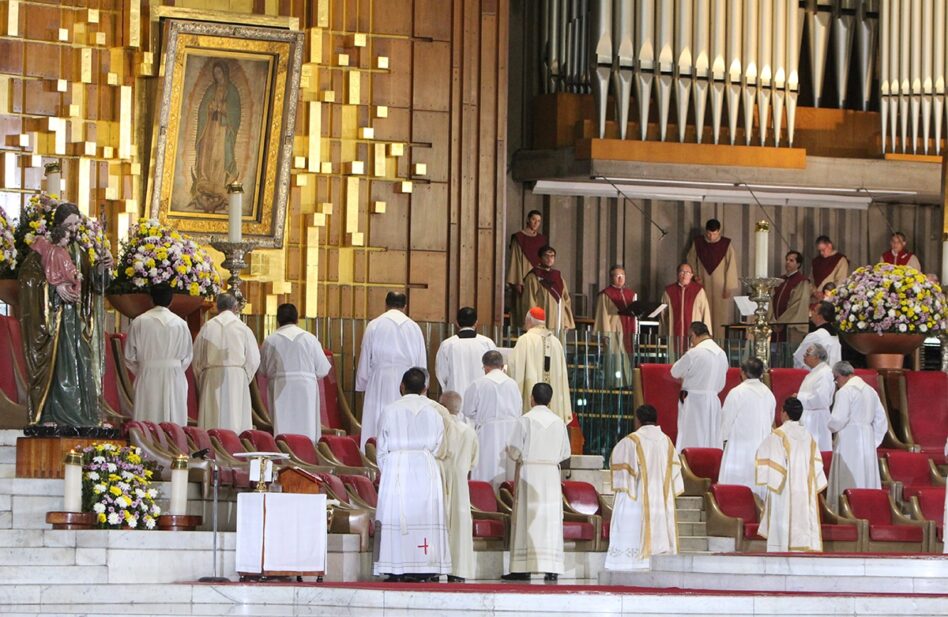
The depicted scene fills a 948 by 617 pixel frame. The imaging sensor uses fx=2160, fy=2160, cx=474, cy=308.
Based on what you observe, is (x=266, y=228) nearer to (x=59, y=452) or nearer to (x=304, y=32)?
(x=304, y=32)

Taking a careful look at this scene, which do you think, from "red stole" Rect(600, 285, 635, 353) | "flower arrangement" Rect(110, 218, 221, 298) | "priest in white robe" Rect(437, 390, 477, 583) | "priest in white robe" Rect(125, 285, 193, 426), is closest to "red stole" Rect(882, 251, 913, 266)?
"red stole" Rect(600, 285, 635, 353)

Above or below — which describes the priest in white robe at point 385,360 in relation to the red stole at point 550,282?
below

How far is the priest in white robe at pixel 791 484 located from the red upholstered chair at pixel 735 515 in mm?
163

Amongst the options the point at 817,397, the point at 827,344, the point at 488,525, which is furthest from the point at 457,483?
the point at 827,344

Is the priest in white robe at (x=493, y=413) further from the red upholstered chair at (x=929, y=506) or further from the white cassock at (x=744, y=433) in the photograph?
the red upholstered chair at (x=929, y=506)

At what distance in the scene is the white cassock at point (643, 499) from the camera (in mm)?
14117

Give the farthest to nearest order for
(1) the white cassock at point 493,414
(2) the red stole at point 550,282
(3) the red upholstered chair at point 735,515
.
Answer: (2) the red stole at point 550,282 → (1) the white cassock at point 493,414 → (3) the red upholstered chair at point 735,515

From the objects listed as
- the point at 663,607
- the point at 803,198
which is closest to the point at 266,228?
the point at 803,198

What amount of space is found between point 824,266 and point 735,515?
21.4 feet

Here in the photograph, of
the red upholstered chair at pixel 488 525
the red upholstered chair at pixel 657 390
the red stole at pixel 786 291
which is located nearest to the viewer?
the red upholstered chair at pixel 488 525

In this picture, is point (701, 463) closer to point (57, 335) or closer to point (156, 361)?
point (156, 361)

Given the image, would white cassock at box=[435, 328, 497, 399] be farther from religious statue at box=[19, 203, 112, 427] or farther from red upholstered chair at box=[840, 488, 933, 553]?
religious statue at box=[19, 203, 112, 427]

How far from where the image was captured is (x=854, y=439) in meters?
16.2

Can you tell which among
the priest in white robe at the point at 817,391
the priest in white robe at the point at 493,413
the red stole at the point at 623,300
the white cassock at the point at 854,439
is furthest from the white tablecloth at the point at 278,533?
the red stole at the point at 623,300
